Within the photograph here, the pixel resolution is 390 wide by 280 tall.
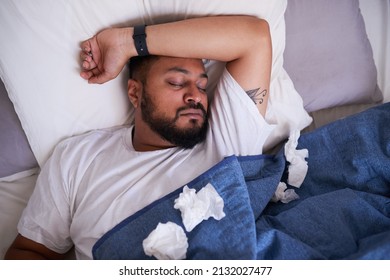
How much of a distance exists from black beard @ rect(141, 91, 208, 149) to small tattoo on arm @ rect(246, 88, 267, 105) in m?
0.13

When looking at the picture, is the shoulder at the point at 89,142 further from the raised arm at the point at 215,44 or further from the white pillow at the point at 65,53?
the raised arm at the point at 215,44

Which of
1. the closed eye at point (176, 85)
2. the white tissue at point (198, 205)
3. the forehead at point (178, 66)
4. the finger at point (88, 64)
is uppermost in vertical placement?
the finger at point (88, 64)

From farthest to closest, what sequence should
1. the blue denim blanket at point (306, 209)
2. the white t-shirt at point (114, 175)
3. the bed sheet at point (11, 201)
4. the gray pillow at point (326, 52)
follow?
the gray pillow at point (326, 52)
the bed sheet at point (11, 201)
the white t-shirt at point (114, 175)
the blue denim blanket at point (306, 209)

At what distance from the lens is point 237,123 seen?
0.84 metres

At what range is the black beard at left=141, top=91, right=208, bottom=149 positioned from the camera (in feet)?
2.81

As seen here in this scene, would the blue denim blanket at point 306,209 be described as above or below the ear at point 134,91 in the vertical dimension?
below

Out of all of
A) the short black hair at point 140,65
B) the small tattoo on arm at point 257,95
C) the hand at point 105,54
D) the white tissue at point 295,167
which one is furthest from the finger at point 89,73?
the white tissue at point 295,167

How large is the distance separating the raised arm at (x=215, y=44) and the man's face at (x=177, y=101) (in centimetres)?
4

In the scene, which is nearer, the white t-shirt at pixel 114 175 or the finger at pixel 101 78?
the white t-shirt at pixel 114 175

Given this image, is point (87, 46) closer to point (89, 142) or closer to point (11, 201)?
point (89, 142)

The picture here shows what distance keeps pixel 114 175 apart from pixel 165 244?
0.26 m

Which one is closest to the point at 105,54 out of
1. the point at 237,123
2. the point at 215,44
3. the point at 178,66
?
the point at 178,66

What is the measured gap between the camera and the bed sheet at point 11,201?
876 mm

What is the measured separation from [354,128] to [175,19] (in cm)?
60
